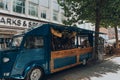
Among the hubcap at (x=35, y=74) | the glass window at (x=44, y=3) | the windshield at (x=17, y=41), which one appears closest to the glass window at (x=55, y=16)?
the glass window at (x=44, y=3)

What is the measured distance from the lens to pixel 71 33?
11984 mm

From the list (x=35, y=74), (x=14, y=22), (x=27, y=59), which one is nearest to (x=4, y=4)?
(x=14, y=22)

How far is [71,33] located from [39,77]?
4155mm

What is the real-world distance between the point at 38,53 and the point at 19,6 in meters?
15.6

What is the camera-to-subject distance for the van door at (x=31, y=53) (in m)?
8.16

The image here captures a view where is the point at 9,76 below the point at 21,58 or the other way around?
below

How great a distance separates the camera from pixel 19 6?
75.9ft

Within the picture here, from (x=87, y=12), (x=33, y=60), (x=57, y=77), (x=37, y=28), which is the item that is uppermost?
(x=87, y=12)

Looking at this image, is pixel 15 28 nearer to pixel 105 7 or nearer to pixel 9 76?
pixel 105 7

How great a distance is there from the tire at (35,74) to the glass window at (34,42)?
42.5 inches

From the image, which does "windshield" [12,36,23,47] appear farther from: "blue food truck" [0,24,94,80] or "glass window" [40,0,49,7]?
"glass window" [40,0,49,7]

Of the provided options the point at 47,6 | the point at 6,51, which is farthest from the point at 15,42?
the point at 47,6

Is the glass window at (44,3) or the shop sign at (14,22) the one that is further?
the glass window at (44,3)

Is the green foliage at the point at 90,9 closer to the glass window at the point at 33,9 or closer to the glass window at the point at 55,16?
the glass window at the point at 33,9
